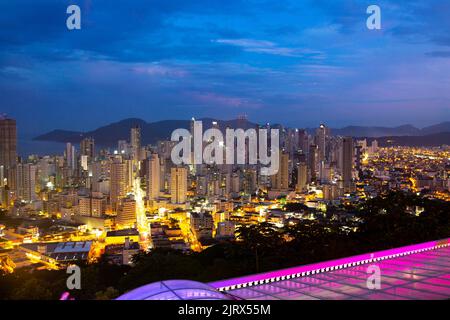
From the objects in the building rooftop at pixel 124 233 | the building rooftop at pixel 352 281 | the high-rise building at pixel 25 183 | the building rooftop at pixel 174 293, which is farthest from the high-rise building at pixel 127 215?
the building rooftop at pixel 174 293

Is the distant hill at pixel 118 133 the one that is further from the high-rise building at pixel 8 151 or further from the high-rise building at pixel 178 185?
the high-rise building at pixel 8 151

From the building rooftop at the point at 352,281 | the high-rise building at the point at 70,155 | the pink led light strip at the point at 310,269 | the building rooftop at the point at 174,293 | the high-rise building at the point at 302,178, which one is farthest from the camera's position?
the high-rise building at the point at 70,155

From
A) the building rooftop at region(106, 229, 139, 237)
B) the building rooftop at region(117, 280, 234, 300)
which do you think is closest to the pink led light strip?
the building rooftop at region(117, 280, 234, 300)

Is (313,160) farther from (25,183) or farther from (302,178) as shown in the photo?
(25,183)

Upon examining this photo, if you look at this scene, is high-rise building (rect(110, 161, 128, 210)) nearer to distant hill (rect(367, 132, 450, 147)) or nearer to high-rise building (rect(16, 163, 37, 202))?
high-rise building (rect(16, 163, 37, 202))

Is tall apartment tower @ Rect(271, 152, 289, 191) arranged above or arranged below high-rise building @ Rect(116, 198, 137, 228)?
above

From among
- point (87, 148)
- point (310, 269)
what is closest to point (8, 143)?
point (87, 148)
